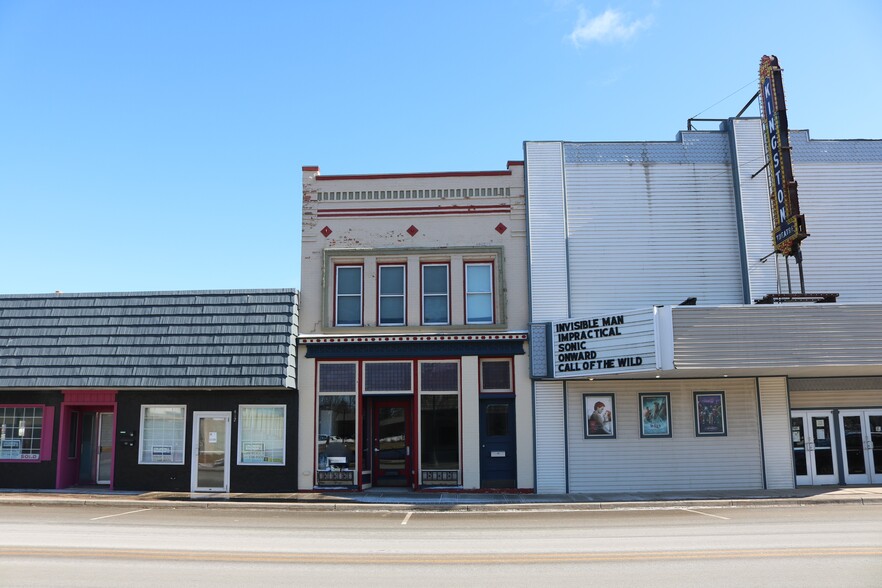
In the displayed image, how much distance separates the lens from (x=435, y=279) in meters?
20.3

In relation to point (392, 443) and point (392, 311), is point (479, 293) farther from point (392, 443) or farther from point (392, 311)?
point (392, 443)

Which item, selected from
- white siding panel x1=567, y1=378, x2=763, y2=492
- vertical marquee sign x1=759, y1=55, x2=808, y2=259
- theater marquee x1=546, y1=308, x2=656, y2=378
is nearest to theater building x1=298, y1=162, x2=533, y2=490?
theater marquee x1=546, y1=308, x2=656, y2=378

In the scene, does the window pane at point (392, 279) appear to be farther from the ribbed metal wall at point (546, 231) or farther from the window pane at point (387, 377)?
the ribbed metal wall at point (546, 231)

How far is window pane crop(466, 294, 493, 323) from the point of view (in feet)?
65.8

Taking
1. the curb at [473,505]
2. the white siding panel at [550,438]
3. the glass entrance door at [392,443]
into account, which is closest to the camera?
the curb at [473,505]

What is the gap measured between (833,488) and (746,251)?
6530 mm

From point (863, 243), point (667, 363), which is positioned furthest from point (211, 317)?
point (863, 243)

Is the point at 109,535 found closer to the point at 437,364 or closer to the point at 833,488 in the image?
the point at 437,364

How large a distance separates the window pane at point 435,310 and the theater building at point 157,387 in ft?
11.8

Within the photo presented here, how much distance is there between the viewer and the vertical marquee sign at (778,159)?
1830cm

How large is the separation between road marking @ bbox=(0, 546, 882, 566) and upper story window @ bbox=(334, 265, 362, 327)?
9.59m

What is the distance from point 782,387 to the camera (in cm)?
1941

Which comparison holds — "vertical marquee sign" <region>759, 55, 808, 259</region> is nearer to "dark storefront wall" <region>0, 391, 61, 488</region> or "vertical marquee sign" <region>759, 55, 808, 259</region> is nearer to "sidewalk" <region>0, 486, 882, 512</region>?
"sidewalk" <region>0, 486, 882, 512</region>

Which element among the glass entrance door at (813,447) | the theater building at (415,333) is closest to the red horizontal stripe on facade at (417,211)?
the theater building at (415,333)
